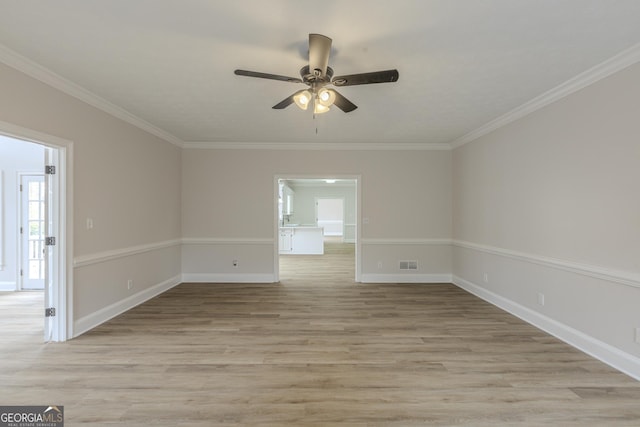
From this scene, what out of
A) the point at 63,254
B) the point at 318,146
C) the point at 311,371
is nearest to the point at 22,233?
the point at 63,254

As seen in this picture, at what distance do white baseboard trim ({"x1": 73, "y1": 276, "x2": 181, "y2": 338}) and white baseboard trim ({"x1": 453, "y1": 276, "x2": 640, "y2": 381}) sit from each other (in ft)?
16.5

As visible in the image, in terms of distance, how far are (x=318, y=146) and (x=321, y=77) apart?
311 centimetres

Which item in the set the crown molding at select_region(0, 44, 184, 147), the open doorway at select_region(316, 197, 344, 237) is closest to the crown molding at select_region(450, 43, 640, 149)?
the crown molding at select_region(0, 44, 184, 147)

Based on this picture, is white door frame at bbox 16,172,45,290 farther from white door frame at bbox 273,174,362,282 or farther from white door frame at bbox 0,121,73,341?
white door frame at bbox 273,174,362,282

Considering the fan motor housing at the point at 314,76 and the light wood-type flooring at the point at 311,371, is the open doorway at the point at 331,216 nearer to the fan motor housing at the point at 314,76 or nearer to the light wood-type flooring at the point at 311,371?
the light wood-type flooring at the point at 311,371

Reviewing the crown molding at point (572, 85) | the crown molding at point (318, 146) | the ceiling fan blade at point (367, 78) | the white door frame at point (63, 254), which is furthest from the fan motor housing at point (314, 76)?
the crown molding at point (318, 146)

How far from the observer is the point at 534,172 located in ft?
11.2

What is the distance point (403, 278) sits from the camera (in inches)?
216

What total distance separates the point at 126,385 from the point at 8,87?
261 cm

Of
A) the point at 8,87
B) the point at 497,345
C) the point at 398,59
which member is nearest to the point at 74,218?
the point at 8,87

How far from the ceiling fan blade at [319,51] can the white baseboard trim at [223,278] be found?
4116mm

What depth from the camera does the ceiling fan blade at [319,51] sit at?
192 cm

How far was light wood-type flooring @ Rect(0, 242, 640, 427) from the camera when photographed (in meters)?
1.94

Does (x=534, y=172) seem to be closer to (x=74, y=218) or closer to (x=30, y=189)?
(x=74, y=218)
